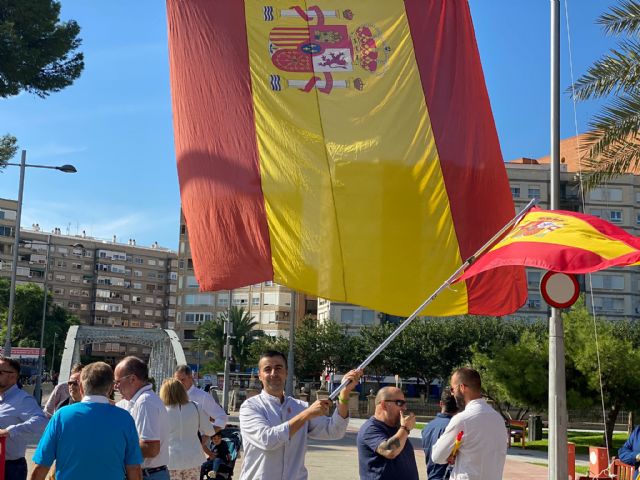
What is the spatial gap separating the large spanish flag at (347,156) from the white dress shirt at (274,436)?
190 cm

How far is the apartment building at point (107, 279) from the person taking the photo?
129m

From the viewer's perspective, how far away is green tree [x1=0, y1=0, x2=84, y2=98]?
26.3m

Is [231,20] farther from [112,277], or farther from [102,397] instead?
[112,277]

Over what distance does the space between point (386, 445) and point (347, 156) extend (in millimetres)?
2577

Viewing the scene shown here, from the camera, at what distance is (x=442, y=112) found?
7.49 m

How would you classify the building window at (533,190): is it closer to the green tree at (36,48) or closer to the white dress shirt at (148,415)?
the green tree at (36,48)

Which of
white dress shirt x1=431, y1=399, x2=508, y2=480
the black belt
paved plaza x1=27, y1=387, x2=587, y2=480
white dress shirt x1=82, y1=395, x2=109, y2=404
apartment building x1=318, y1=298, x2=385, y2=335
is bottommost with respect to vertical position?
paved plaza x1=27, y1=387, x2=587, y2=480

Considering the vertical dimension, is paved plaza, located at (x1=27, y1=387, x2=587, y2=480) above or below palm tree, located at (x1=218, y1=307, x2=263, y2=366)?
below

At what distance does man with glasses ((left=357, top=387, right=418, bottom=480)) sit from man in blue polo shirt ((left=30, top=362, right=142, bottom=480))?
1.58 meters

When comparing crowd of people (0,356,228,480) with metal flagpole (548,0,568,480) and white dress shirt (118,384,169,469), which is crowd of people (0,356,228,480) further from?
metal flagpole (548,0,568,480)

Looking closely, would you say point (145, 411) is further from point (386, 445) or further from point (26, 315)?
point (26, 315)

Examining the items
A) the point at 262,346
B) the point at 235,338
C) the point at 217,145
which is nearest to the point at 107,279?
the point at 235,338

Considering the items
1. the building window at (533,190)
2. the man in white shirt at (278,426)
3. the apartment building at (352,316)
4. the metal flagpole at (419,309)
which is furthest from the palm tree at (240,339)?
the man in white shirt at (278,426)

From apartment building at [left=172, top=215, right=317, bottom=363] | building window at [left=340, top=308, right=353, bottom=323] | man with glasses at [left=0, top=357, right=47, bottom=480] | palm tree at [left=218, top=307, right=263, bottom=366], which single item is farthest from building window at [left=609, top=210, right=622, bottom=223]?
man with glasses at [left=0, top=357, right=47, bottom=480]
